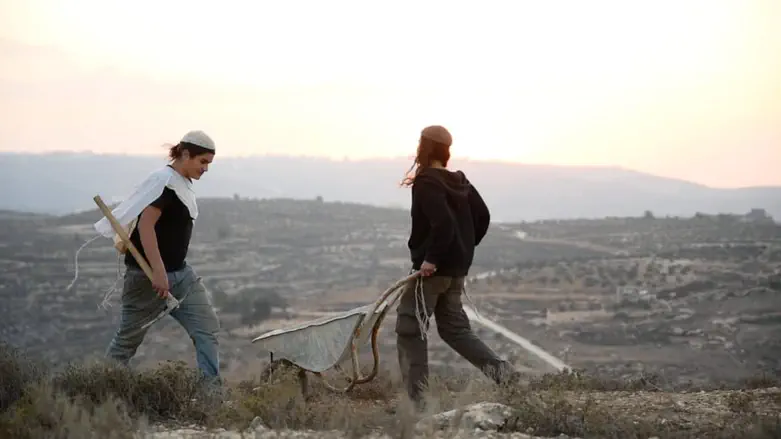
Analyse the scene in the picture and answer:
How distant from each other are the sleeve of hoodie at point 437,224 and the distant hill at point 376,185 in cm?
11766

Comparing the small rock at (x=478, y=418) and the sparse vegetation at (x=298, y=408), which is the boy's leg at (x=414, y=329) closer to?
the sparse vegetation at (x=298, y=408)

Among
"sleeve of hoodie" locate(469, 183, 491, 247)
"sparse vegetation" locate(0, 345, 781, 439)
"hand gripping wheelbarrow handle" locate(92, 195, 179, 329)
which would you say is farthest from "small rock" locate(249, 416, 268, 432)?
"sleeve of hoodie" locate(469, 183, 491, 247)

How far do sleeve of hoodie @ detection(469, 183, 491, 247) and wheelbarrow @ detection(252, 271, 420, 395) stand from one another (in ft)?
2.44

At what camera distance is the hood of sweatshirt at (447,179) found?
21.8ft

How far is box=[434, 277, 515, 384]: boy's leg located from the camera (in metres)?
6.84

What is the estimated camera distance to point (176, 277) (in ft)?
21.7

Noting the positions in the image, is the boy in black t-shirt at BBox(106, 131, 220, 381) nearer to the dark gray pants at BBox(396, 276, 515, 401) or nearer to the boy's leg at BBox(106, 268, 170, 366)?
the boy's leg at BBox(106, 268, 170, 366)

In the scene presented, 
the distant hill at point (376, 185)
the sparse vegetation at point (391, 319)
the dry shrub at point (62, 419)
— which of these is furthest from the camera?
the distant hill at point (376, 185)

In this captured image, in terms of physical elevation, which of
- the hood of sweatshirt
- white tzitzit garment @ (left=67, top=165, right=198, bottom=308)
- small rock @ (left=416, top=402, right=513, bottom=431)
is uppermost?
the hood of sweatshirt

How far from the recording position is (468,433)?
5.40m

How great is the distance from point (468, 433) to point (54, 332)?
24.9 meters

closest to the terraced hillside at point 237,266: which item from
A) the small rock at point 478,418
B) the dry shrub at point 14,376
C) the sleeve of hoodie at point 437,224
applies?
the dry shrub at point 14,376

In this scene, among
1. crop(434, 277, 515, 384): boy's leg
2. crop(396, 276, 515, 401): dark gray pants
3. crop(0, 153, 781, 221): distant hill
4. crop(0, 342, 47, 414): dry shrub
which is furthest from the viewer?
crop(0, 153, 781, 221): distant hill

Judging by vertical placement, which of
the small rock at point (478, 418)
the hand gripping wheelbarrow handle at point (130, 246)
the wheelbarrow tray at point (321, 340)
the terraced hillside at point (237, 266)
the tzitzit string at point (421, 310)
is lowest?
the terraced hillside at point (237, 266)
